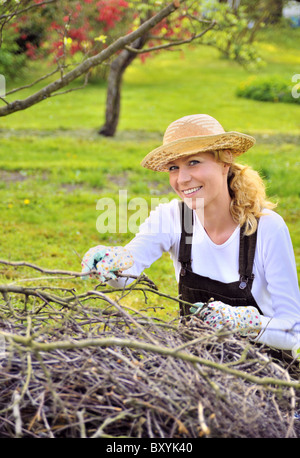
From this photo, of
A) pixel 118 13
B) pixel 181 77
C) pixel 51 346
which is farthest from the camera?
pixel 181 77

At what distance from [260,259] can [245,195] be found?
0.37m

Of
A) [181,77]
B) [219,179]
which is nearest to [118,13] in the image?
[181,77]

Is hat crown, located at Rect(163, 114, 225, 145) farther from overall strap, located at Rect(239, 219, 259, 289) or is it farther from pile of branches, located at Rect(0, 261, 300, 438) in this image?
pile of branches, located at Rect(0, 261, 300, 438)

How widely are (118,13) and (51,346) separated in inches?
500

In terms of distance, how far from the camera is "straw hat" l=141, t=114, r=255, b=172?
9.39 ft

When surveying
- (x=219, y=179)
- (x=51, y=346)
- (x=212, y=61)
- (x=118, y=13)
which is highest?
(x=212, y=61)

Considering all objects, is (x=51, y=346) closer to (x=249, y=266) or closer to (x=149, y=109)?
(x=249, y=266)

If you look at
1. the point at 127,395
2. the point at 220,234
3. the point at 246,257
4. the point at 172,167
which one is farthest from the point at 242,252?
the point at 127,395

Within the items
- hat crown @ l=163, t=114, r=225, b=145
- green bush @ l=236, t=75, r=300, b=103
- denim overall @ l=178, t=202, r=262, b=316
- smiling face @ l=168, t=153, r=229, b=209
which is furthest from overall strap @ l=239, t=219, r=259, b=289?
green bush @ l=236, t=75, r=300, b=103

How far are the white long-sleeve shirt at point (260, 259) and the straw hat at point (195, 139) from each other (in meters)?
0.38

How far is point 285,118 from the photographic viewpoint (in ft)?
49.9

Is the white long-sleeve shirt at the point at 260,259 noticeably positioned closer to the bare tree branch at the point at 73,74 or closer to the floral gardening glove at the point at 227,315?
the floral gardening glove at the point at 227,315

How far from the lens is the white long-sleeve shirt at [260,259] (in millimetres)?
2766

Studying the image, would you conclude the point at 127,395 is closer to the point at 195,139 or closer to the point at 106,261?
the point at 106,261
